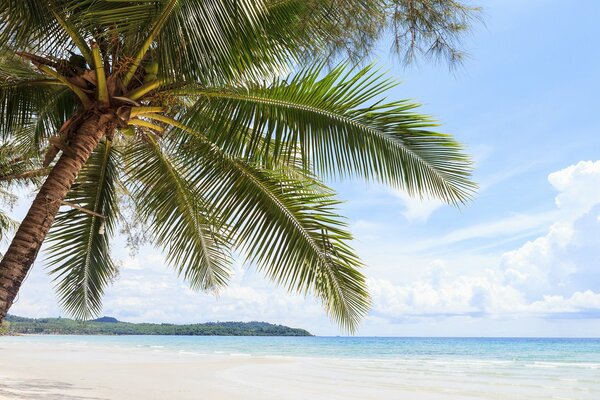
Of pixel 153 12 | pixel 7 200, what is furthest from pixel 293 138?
pixel 7 200

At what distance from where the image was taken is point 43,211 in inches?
175

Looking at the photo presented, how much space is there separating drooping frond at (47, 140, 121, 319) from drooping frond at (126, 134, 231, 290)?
34cm

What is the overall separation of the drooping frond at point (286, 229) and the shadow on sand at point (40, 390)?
3.24 m

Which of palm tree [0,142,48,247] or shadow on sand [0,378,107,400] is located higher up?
palm tree [0,142,48,247]

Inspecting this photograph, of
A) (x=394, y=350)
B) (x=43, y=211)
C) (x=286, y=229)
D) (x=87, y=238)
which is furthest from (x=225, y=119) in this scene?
(x=394, y=350)

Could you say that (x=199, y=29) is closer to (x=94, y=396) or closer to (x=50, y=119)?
(x=50, y=119)

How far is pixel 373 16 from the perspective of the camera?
489 centimetres

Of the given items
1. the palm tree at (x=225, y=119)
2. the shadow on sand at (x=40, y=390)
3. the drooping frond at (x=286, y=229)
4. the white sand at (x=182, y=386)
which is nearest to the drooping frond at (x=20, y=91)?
the palm tree at (x=225, y=119)

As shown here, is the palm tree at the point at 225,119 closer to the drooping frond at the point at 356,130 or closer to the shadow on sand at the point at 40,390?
the drooping frond at the point at 356,130

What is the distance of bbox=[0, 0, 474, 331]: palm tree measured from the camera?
4.33 metres

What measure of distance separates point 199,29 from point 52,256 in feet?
14.4

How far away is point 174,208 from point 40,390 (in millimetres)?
4204

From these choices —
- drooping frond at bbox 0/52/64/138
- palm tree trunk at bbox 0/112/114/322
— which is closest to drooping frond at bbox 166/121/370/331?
palm tree trunk at bbox 0/112/114/322

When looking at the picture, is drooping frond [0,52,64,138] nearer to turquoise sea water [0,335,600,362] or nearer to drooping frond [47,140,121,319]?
drooping frond [47,140,121,319]
